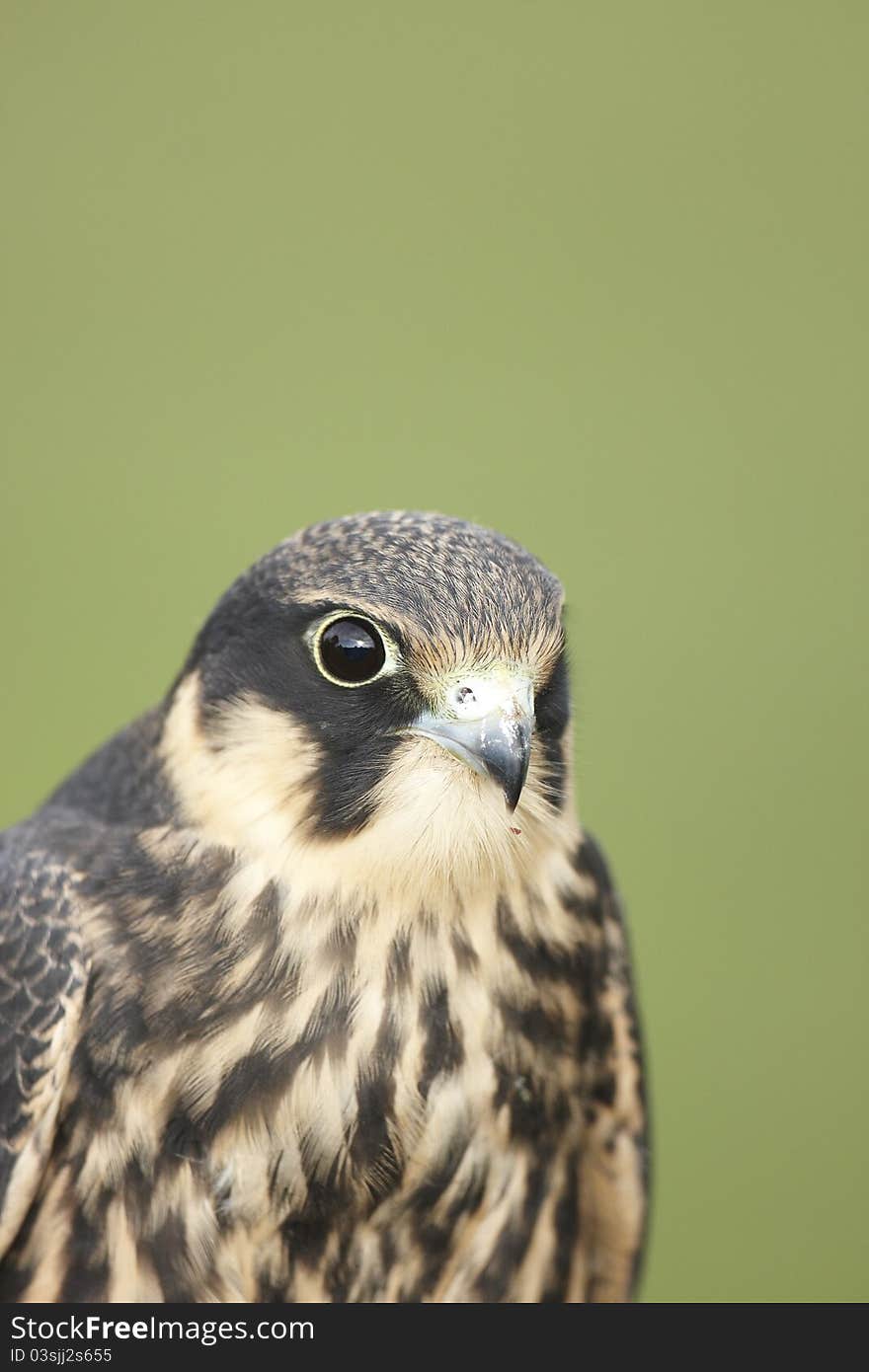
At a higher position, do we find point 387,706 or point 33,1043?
point 387,706

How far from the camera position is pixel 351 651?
2723 millimetres

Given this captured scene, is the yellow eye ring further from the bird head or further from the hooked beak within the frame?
the hooked beak

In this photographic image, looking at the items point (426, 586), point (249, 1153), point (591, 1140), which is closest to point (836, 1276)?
point (591, 1140)

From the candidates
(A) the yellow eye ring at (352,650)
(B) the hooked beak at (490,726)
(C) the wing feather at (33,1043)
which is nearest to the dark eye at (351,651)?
(A) the yellow eye ring at (352,650)

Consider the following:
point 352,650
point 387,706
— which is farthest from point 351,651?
point 387,706

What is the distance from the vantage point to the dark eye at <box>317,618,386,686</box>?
271 centimetres

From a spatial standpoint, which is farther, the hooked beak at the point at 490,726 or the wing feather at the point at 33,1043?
the wing feather at the point at 33,1043

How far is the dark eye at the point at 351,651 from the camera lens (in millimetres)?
2715

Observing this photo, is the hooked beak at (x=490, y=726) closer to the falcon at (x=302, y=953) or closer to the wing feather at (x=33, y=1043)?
the falcon at (x=302, y=953)

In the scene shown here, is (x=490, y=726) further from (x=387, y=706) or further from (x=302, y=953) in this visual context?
(x=302, y=953)

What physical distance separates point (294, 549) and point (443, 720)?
0.41m

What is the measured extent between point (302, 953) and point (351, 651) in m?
0.51
